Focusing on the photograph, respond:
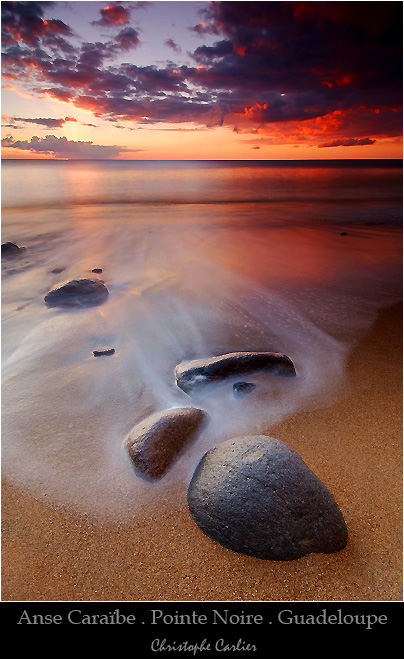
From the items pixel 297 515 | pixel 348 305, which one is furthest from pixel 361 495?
pixel 348 305

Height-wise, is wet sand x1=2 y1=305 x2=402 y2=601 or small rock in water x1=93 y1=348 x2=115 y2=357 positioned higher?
small rock in water x1=93 y1=348 x2=115 y2=357

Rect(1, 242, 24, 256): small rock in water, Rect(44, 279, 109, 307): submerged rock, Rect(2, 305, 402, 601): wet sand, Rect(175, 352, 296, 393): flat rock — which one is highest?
Rect(1, 242, 24, 256): small rock in water

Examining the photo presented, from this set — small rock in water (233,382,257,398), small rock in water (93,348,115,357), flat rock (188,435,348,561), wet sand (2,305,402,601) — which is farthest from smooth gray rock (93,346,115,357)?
flat rock (188,435,348,561)

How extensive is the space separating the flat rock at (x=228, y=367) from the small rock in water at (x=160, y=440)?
1.50 ft

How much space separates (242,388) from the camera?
262 cm

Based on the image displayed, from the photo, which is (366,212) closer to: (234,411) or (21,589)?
(234,411)

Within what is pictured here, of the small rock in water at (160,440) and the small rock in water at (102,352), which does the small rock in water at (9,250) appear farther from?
the small rock in water at (160,440)

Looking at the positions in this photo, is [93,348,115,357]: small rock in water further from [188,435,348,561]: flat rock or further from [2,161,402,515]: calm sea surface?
[188,435,348,561]: flat rock

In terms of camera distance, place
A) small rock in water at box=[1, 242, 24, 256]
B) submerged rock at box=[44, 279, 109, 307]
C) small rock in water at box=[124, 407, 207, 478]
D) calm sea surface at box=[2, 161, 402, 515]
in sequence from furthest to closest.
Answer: small rock in water at box=[1, 242, 24, 256] < submerged rock at box=[44, 279, 109, 307] < calm sea surface at box=[2, 161, 402, 515] < small rock in water at box=[124, 407, 207, 478]

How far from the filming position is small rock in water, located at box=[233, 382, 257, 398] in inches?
102

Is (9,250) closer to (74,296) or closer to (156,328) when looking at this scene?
(74,296)

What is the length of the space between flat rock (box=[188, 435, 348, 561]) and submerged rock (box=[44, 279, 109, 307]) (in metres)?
2.95
